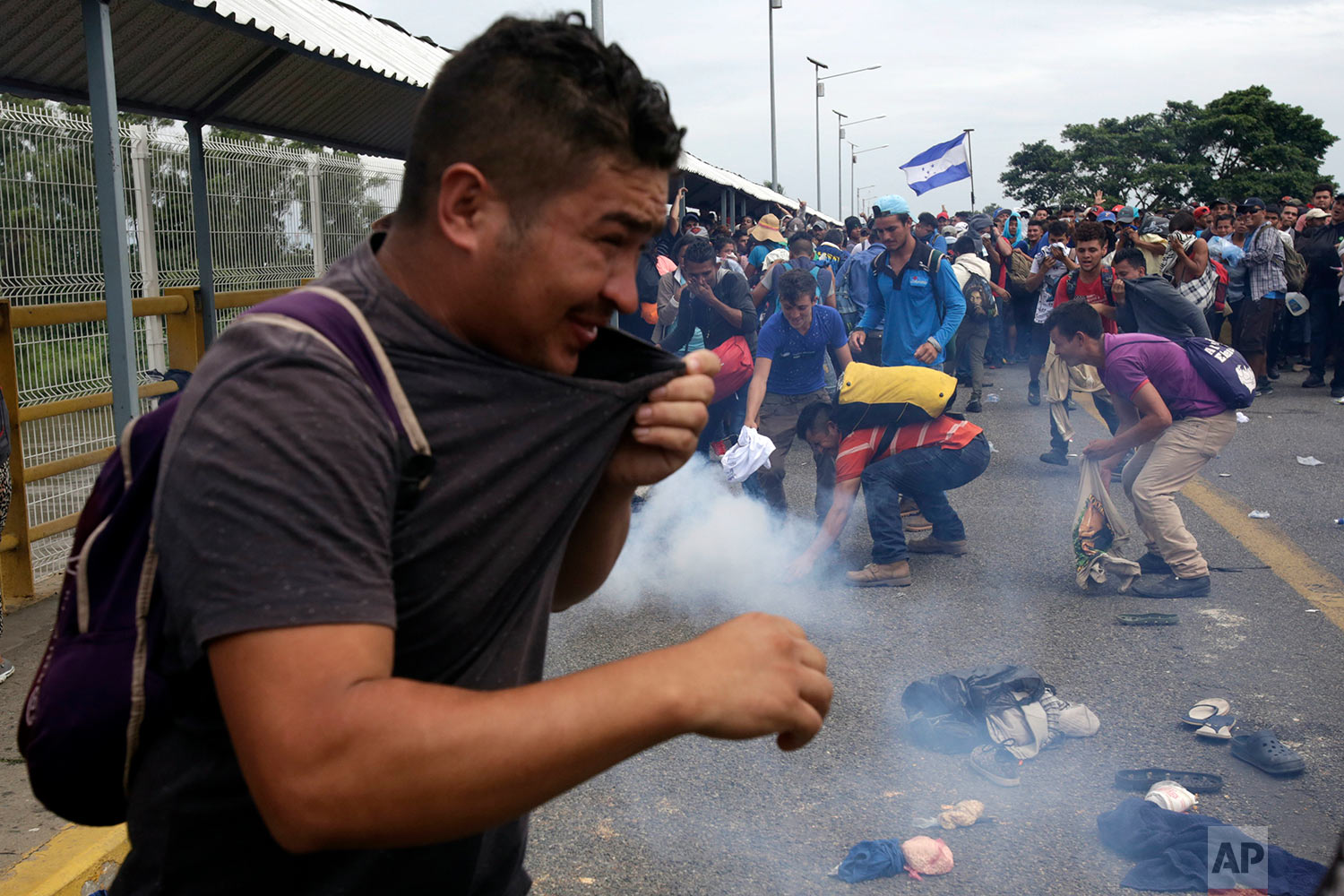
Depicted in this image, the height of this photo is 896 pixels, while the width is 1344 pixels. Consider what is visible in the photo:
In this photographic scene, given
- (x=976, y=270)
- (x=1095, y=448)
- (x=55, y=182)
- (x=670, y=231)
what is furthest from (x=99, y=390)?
(x=976, y=270)

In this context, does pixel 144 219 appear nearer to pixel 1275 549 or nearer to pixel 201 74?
pixel 201 74

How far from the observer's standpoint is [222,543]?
0.85 meters

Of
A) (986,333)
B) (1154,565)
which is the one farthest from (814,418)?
(986,333)

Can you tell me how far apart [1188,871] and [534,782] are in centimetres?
285

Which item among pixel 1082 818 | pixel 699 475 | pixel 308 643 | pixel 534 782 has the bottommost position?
pixel 1082 818

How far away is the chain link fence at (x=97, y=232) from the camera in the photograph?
559cm

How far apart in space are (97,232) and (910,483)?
4.66 metres

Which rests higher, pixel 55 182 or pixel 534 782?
pixel 55 182

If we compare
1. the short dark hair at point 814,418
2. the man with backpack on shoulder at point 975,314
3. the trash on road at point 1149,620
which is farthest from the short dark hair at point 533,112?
the man with backpack on shoulder at point 975,314

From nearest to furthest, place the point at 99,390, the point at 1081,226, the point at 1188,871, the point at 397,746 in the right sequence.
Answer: the point at 397,746 < the point at 1188,871 < the point at 99,390 < the point at 1081,226

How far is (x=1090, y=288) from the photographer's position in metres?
10.1

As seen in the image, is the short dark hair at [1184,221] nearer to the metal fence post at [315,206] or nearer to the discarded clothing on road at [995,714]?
the metal fence post at [315,206]

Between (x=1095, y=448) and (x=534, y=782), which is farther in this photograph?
(x=1095, y=448)

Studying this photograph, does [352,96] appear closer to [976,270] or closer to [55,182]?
[55,182]
